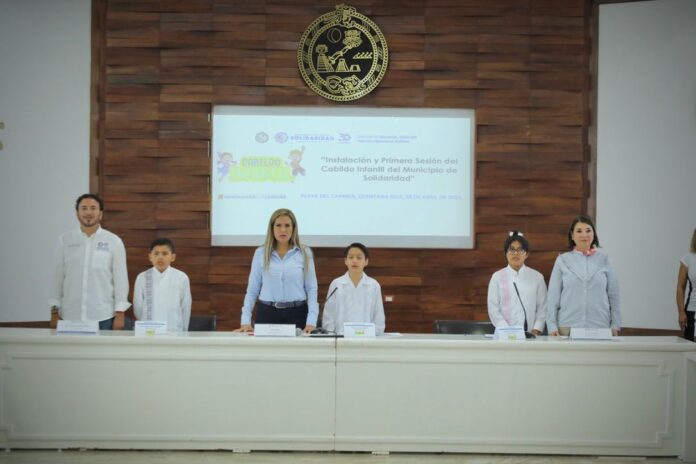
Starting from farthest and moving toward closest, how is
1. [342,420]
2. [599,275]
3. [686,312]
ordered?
[686,312], [599,275], [342,420]

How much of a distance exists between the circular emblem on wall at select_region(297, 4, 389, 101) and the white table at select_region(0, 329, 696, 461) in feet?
8.88

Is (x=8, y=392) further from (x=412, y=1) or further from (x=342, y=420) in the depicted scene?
(x=412, y=1)

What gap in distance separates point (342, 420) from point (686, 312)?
9.23 ft

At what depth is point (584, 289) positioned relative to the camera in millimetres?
4148

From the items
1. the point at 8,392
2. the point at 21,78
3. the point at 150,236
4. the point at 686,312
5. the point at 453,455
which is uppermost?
the point at 21,78

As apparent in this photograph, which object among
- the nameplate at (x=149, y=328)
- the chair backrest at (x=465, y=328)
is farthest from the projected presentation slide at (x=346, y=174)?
the nameplate at (x=149, y=328)

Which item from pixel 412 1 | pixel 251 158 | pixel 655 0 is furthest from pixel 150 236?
pixel 655 0

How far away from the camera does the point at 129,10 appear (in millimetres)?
5680

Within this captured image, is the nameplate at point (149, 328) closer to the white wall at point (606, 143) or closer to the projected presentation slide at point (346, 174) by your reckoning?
the projected presentation slide at point (346, 174)

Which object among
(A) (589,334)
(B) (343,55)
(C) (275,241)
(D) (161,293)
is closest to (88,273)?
(D) (161,293)

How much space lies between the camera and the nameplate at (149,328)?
360 cm

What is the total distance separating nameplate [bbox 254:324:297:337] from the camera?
142 inches

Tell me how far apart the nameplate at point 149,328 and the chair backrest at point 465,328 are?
1.65 m

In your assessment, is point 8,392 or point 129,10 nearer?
point 8,392
